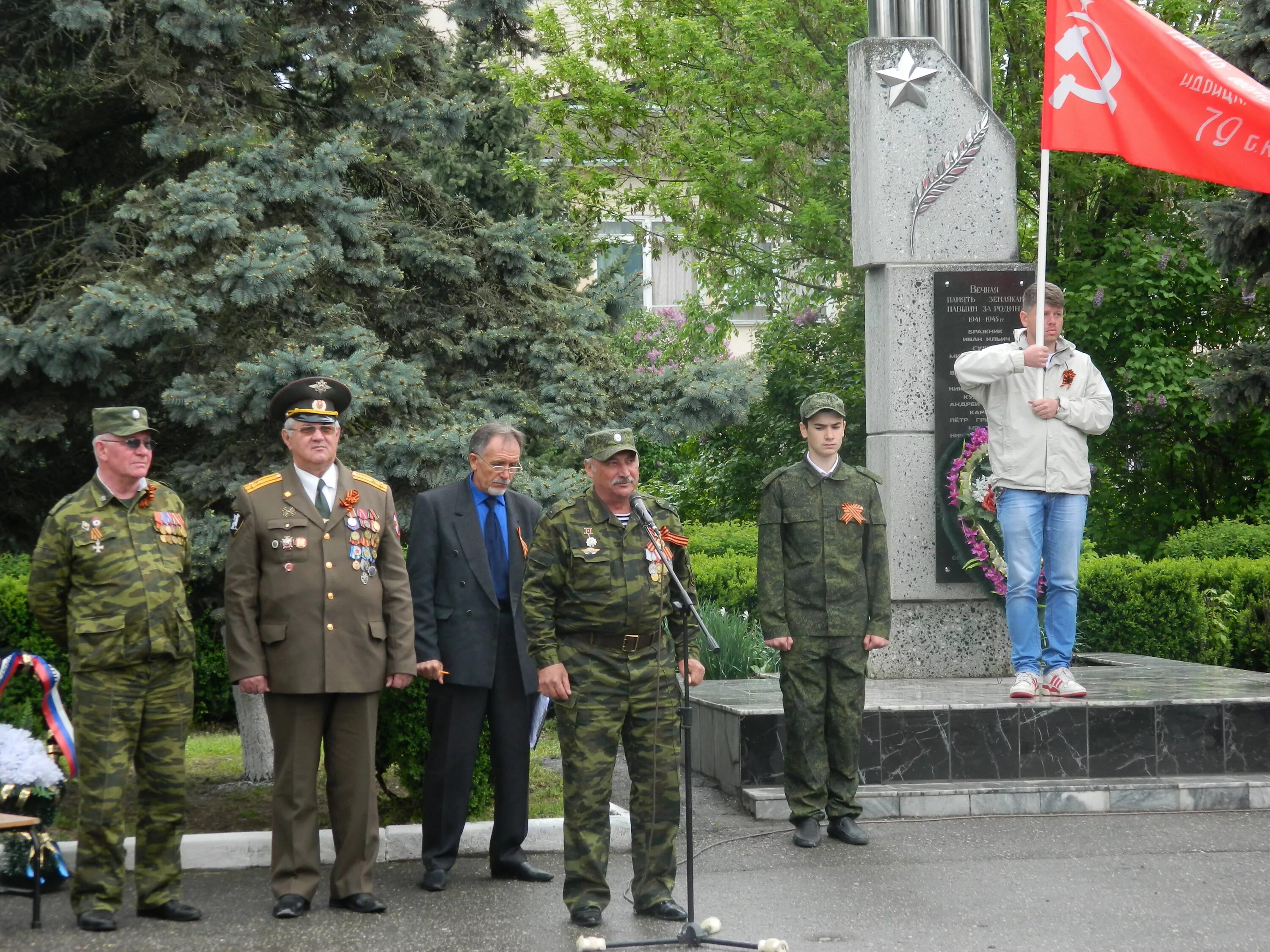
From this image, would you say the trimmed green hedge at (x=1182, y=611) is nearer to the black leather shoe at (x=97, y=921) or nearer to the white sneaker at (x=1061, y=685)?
the white sneaker at (x=1061, y=685)

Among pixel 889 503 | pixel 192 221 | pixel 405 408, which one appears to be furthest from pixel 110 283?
pixel 889 503

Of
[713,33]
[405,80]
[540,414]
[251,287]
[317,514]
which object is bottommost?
[317,514]

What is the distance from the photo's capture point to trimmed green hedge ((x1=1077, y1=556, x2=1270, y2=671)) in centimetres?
1173

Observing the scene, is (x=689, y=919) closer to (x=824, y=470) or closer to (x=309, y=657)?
(x=309, y=657)

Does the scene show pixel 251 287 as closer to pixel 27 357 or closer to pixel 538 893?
pixel 27 357

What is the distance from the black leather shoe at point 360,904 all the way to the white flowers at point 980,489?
195 inches

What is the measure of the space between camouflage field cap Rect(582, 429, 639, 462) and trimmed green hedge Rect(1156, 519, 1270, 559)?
29.8ft

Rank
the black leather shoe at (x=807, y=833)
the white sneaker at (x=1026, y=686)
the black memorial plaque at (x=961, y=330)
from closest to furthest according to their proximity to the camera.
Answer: the black leather shoe at (x=807, y=833) → the white sneaker at (x=1026, y=686) → the black memorial plaque at (x=961, y=330)

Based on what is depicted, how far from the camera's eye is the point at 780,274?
22.8m

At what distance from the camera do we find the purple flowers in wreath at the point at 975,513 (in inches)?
372

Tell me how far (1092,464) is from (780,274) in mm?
6520

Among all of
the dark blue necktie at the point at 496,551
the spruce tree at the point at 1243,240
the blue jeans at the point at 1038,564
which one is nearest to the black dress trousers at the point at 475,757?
the dark blue necktie at the point at 496,551

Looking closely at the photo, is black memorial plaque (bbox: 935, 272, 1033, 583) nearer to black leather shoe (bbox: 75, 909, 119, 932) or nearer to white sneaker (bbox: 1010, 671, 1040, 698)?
white sneaker (bbox: 1010, 671, 1040, 698)

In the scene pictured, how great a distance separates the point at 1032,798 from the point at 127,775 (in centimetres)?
438
